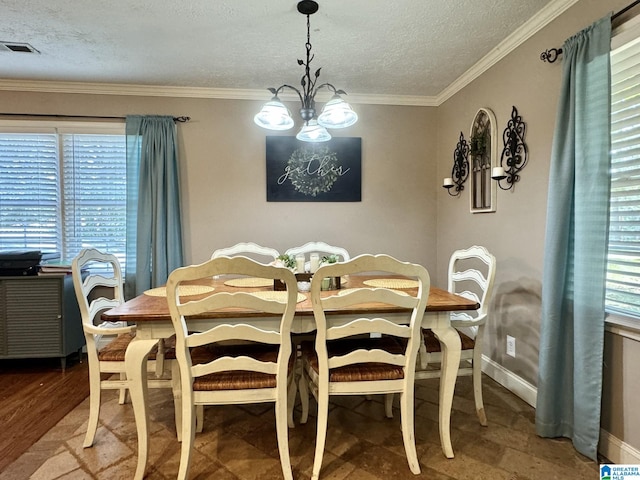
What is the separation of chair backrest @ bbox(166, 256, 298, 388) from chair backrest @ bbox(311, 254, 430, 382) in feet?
0.46

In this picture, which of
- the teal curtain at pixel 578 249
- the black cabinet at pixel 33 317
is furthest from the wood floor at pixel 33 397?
the teal curtain at pixel 578 249

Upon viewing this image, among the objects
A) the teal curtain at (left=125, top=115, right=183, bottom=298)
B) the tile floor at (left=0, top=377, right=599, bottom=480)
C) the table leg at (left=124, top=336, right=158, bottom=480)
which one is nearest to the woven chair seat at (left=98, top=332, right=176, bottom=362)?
the table leg at (left=124, top=336, right=158, bottom=480)

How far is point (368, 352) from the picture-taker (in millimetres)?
1609

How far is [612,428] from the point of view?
5.59ft

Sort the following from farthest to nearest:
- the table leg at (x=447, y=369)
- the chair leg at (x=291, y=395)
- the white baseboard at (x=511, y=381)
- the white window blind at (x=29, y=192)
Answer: the white window blind at (x=29, y=192)
the white baseboard at (x=511, y=381)
the chair leg at (x=291, y=395)
the table leg at (x=447, y=369)

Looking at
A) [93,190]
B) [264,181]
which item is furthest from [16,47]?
[264,181]

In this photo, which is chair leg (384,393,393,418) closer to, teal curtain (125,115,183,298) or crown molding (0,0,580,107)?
teal curtain (125,115,183,298)

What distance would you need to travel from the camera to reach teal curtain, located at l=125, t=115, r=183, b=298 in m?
3.09

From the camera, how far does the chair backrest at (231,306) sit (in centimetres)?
138

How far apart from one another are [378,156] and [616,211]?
6.84 feet

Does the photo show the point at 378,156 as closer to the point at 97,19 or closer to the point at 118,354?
the point at 97,19

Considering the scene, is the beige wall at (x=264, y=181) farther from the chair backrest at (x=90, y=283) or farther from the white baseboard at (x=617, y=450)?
the white baseboard at (x=617, y=450)

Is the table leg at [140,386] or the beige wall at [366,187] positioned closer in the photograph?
the table leg at [140,386]

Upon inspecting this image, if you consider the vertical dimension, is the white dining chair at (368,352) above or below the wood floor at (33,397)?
above
